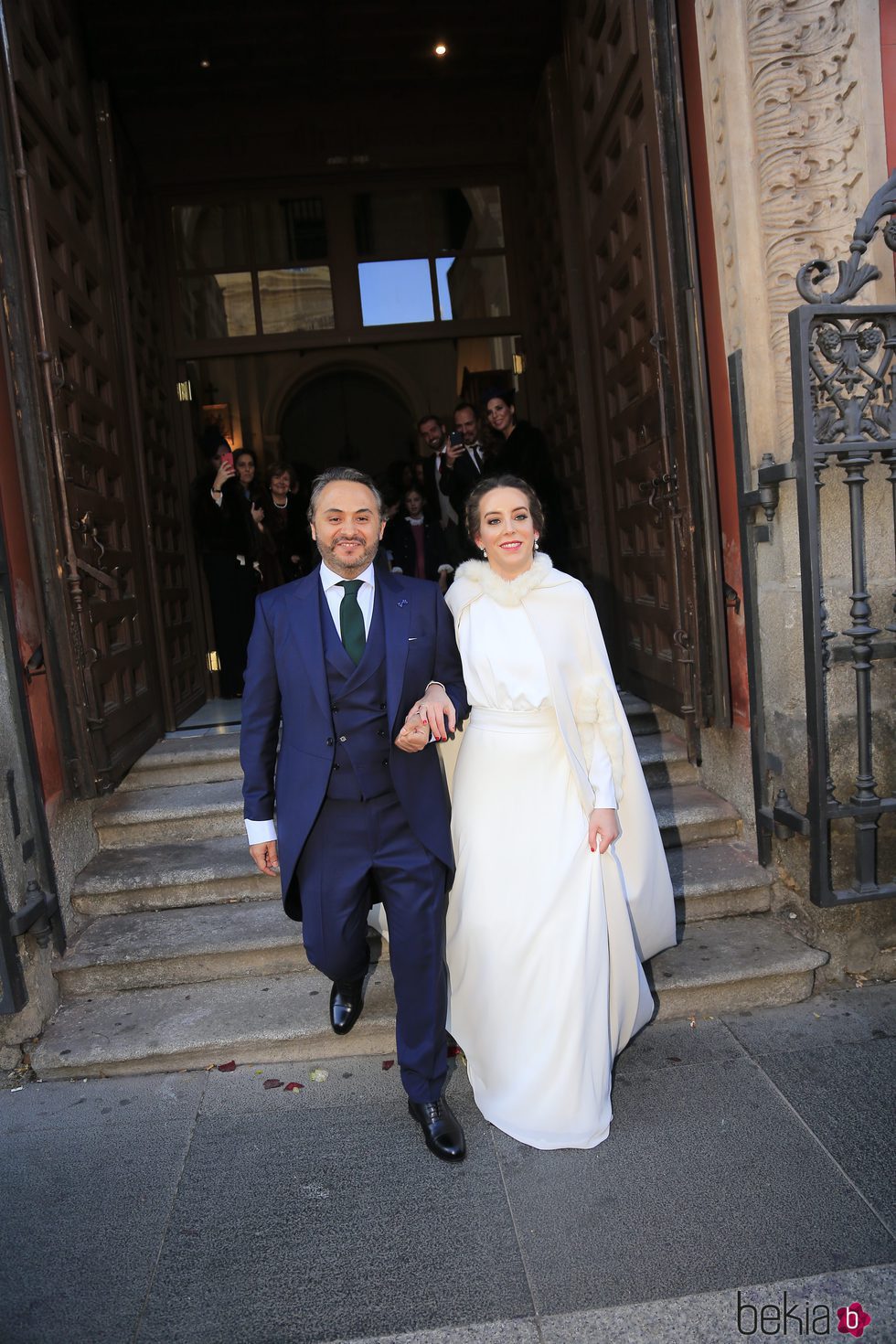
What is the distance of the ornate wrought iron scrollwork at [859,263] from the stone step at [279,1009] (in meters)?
2.50

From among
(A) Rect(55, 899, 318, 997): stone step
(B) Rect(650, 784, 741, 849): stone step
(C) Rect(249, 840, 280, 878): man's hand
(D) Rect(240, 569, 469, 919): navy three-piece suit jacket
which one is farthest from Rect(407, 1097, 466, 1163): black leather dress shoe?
(B) Rect(650, 784, 741, 849): stone step

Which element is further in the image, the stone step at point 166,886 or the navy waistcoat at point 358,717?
the stone step at point 166,886

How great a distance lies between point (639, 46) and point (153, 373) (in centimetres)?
377

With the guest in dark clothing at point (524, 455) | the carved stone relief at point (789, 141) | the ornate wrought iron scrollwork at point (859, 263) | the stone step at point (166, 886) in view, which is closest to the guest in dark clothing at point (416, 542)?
the guest in dark clothing at point (524, 455)

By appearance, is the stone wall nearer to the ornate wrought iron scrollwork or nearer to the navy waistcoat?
the ornate wrought iron scrollwork

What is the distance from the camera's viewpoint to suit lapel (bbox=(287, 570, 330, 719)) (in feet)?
9.20

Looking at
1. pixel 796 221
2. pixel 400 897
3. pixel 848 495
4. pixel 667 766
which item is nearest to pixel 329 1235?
pixel 400 897

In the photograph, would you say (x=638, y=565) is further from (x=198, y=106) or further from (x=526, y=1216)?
A: (x=198, y=106)

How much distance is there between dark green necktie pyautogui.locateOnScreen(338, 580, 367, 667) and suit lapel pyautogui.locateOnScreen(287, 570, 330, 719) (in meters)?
0.08

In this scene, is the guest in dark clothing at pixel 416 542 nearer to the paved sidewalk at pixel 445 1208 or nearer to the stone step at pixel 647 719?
the stone step at pixel 647 719

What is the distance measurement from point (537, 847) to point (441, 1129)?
891mm

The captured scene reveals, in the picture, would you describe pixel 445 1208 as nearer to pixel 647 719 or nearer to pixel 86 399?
pixel 647 719

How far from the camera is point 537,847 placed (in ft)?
9.58

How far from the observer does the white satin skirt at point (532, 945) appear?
279 centimetres
